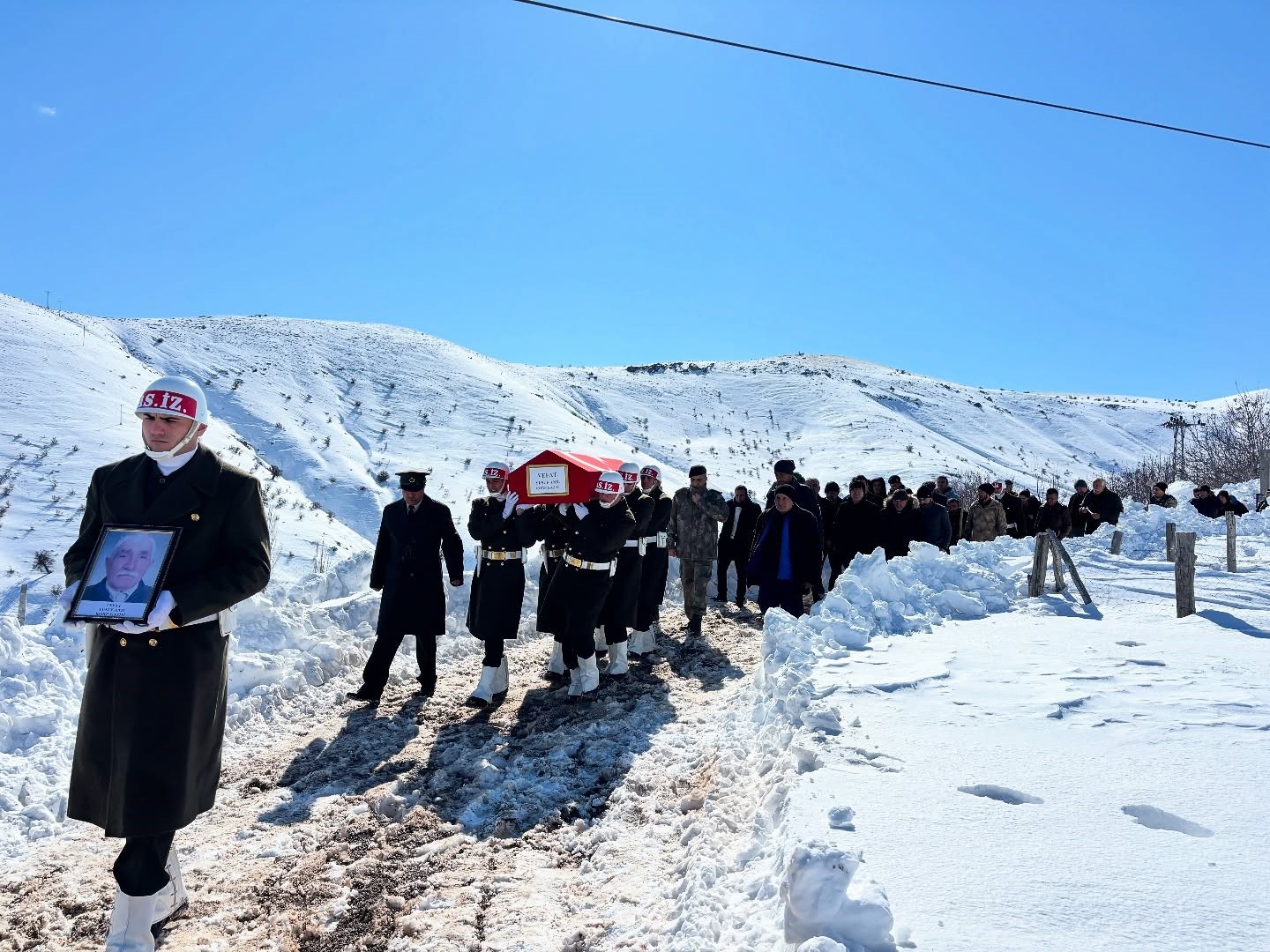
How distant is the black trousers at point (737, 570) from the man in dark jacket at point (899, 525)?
2.09 meters

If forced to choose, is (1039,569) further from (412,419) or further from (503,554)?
(412,419)

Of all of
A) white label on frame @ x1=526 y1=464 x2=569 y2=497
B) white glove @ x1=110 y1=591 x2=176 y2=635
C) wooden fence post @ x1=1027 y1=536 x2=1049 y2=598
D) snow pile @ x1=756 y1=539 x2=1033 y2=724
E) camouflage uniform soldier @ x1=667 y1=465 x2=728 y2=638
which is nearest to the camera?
white glove @ x1=110 y1=591 x2=176 y2=635

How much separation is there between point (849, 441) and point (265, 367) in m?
31.7

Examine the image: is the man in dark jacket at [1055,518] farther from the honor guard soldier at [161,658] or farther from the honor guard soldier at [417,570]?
the honor guard soldier at [161,658]

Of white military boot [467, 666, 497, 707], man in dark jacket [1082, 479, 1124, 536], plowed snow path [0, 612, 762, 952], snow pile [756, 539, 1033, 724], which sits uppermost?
man in dark jacket [1082, 479, 1124, 536]

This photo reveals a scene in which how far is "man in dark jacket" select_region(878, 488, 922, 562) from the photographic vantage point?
39.1 feet

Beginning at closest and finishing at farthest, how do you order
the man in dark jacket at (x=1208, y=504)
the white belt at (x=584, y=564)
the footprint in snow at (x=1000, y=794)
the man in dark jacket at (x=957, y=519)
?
1. the footprint in snow at (x=1000, y=794)
2. the white belt at (x=584, y=564)
3. the man in dark jacket at (x=957, y=519)
4. the man in dark jacket at (x=1208, y=504)

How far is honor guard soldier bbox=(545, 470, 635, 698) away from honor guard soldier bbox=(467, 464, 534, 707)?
0.42m

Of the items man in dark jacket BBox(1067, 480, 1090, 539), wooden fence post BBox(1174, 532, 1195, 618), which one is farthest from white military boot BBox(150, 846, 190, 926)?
man in dark jacket BBox(1067, 480, 1090, 539)

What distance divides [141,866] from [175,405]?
1858 mm

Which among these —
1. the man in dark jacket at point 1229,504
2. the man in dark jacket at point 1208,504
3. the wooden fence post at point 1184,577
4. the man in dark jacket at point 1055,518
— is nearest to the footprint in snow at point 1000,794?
the wooden fence post at point 1184,577

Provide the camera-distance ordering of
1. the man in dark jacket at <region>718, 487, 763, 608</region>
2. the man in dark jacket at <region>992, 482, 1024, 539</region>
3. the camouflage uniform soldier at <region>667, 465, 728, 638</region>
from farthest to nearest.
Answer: the man in dark jacket at <region>992, 482, 1024, 539</region>
the man in dark jacket at <region>718, 487, 763, 608</region>
the camouflage uniform soldier at <region>667, 465, 728, 638</region>

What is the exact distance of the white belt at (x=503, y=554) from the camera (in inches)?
302

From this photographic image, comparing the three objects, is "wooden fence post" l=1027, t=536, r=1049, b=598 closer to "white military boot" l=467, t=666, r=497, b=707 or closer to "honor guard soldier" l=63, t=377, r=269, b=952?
"white military boot" l=467, t=666, r=497, b=707
